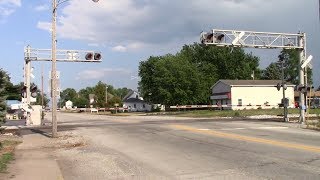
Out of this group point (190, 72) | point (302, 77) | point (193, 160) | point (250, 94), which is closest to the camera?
point (193, 160)

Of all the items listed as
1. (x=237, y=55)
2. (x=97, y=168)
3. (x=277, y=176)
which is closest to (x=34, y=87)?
(x=97, y=168)

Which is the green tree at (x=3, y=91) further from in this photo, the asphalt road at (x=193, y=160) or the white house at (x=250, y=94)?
the white house at (x=250, y=94)

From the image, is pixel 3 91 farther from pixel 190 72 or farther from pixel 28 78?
pixel 190 72

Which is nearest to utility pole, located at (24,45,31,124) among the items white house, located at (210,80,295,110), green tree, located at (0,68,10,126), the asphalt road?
the asphalt road

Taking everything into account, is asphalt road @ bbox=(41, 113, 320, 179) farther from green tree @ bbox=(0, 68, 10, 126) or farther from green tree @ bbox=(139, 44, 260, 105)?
green tree @ bbox=(139, 44, 260, 105)

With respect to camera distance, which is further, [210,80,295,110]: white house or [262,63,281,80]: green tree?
[262,63,281,80]: green tree

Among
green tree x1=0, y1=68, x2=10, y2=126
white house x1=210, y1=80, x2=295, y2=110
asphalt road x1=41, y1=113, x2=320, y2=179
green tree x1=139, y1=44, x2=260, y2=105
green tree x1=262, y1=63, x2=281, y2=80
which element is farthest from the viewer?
green tree x1=262, y1=63, x2=281, y2=80

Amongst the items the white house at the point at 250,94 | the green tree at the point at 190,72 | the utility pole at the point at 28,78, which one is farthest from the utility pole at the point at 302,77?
the green tree at the point at 190,72

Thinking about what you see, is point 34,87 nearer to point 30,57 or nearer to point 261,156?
point 30,57

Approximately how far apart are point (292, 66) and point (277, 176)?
133m

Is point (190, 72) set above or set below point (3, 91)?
above

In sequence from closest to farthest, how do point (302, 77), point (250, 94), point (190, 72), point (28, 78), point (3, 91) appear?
point (3, 91) < point (302, 77) < point (28, 78) < point (250, 94) < point (190, 72)

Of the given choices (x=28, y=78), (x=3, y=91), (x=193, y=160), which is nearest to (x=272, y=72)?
(x=28, y=78)

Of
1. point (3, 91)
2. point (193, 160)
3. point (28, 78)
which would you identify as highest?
point (28, 78)
